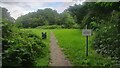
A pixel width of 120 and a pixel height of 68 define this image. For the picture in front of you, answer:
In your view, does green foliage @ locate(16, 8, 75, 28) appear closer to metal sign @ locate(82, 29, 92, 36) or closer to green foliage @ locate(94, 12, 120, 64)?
green foliage @ locate(94, 12, 120, 64)

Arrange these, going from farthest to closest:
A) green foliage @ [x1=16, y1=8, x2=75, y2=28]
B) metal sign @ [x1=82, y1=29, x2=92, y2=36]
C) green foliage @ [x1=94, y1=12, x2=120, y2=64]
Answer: green foliage @ [x1=16, y1=8, x2=75, y2=28] → metal sign @ [x1=82, y1=29, x2=92, y2=36] → green foliage @ [x1=94, y1=12, x2=120, y2=64]

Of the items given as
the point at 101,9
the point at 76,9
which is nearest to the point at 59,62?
the point at 101,9

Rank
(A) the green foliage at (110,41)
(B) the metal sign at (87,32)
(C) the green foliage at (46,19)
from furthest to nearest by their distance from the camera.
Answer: (C) the green foliage at (46,19) < (B) the metal sign at (87,32) < (A) the green foliage at (110,41)

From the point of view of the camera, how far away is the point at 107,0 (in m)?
11.4

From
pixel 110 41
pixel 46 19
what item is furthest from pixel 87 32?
pixel 46 19

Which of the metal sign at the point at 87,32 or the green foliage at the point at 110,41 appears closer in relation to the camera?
the green foliage at the point at 110,41

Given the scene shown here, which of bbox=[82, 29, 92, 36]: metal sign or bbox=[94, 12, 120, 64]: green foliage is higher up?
bbox=[82, 29, 92, 36]: metal sign

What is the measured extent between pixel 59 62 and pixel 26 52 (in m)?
2.06

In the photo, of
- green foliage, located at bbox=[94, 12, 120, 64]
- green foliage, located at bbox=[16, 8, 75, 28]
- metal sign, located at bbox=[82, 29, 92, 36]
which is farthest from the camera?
green foliage, located at bbox=[16, 8, 75, 28]

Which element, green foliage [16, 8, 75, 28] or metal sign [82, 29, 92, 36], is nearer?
metal sign [82, 29, 92, 36]

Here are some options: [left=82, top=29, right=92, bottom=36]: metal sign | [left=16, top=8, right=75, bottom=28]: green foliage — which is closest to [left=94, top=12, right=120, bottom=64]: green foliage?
[left=82, top=29, right=92, bottom=36]: metal sign

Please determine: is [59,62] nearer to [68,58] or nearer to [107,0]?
[68,58]

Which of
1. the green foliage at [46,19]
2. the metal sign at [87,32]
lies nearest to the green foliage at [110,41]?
the metal sign at [87,32]

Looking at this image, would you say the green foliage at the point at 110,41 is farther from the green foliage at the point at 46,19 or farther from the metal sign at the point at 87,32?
the green foliage at the point at 46,19
